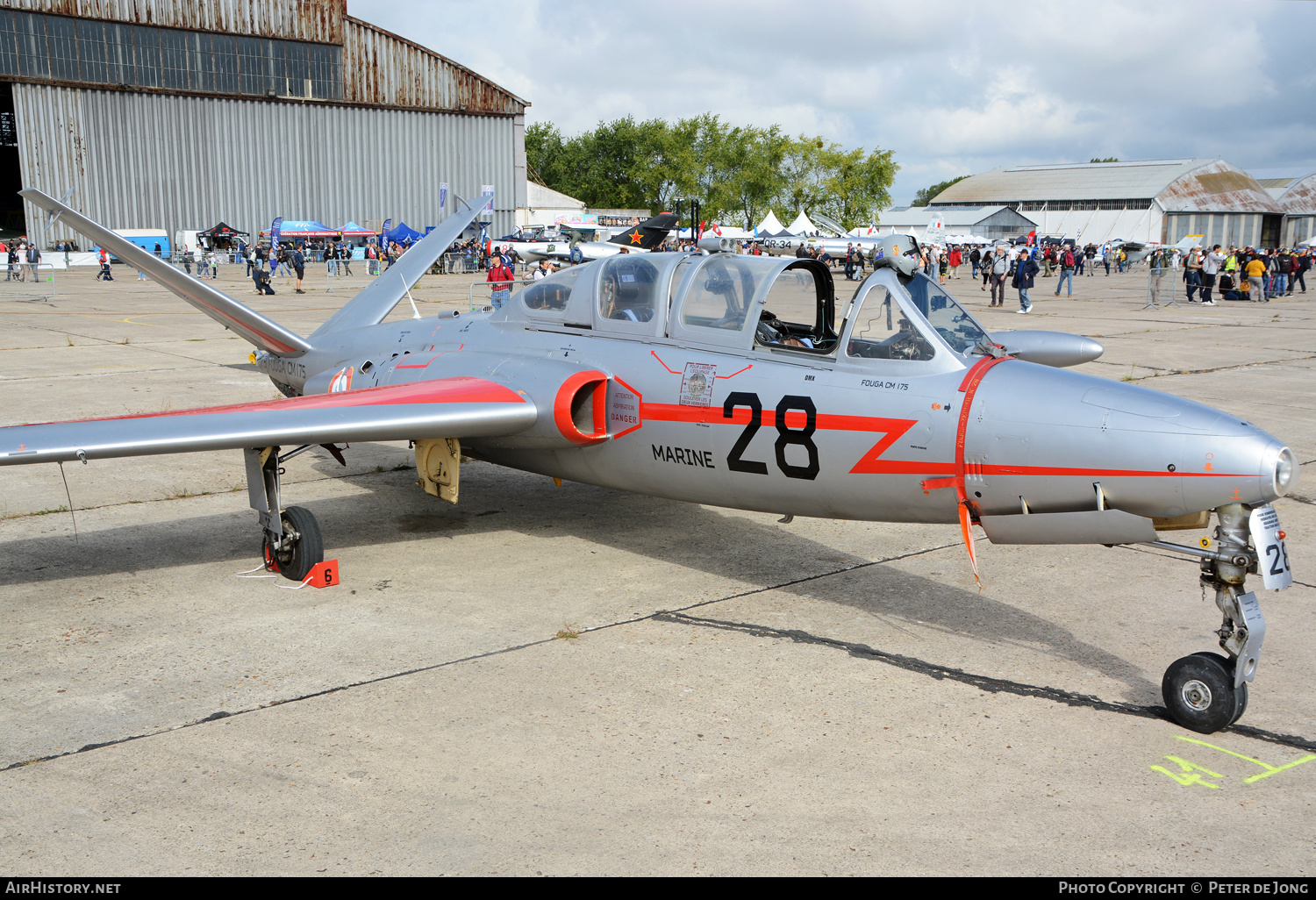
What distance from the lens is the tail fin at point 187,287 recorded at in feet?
30.3

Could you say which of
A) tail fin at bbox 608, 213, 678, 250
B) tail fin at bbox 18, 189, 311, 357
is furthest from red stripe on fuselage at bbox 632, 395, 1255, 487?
tail fin at bbox 608, 213, 678, 250

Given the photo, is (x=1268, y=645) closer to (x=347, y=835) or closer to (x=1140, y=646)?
(x=1140, y=646)

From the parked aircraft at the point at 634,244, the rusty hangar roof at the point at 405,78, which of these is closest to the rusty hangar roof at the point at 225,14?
the rusty hangar roof at the point at 405,78

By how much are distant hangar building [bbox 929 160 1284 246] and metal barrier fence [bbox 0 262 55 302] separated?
90906 mm

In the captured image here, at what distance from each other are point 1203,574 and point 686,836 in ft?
10.3

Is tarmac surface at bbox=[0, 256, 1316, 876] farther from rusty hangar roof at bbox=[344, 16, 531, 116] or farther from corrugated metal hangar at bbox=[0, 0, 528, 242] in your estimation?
rusty hangar roof at bbox=[344, 16, 531, 116]

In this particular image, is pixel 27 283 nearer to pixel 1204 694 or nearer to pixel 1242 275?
pixel 1204 694

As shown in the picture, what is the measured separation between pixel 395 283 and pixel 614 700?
7.88 meters

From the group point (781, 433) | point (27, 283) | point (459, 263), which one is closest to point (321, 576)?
point (781, 433)

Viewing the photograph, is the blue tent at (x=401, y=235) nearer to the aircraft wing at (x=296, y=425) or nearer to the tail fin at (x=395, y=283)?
the tail fin at (x=395, y=283)

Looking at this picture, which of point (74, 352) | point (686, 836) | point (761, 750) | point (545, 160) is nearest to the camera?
point (686, 836)

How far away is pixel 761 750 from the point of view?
17.2ft

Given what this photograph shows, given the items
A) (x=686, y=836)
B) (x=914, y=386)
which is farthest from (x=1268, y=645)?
(x=686, y=836)

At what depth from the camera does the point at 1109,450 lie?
5613 mm
